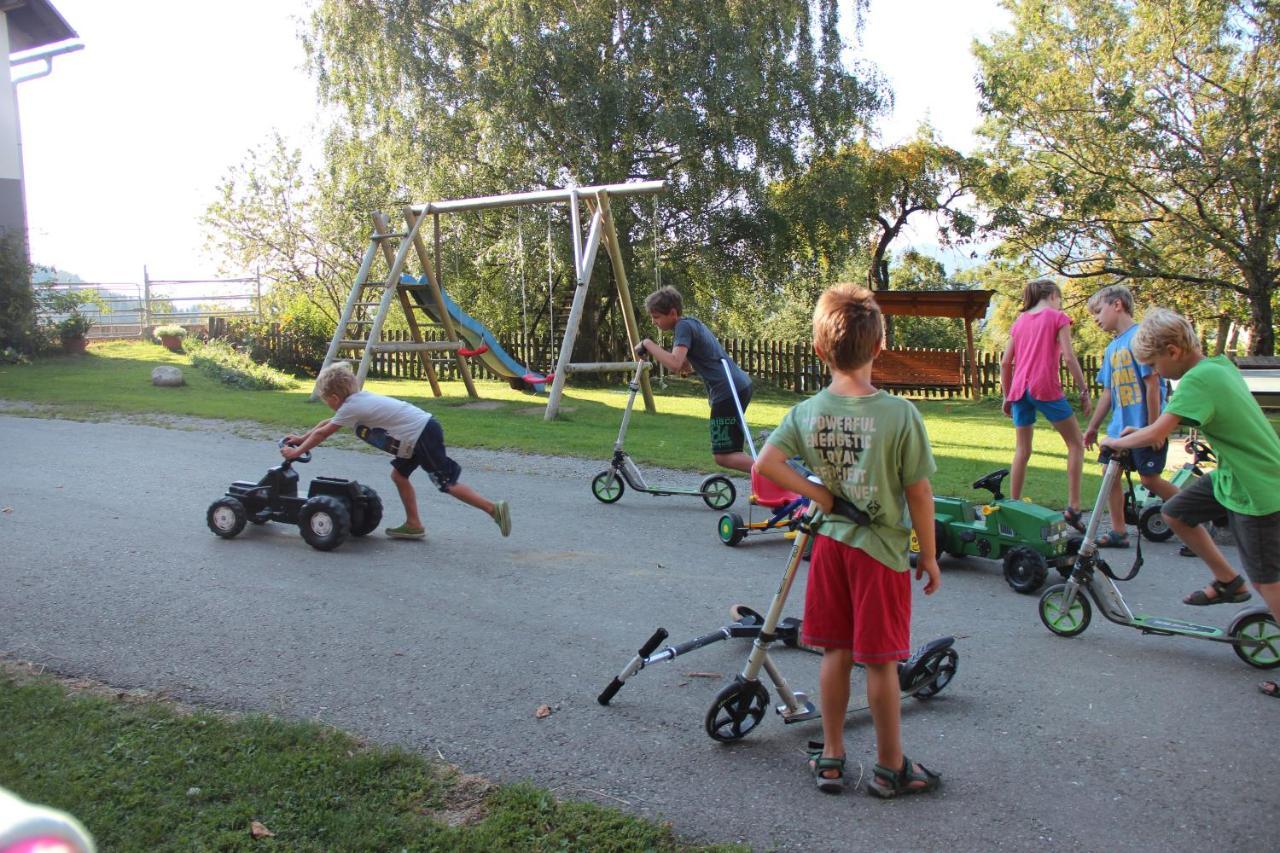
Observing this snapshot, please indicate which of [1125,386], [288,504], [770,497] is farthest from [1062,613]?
[288,504]

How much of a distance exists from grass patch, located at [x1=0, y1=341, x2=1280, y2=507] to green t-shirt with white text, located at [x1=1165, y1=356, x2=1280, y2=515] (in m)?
4.16

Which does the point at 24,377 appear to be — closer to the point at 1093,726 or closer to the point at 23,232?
the point at 23,232

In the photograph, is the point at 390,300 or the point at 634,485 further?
the point at 390,300

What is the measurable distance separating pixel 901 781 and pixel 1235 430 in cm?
236

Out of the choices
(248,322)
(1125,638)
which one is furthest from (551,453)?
(248,322)

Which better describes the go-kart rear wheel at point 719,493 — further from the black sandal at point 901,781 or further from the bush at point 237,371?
the bush at point 237,371

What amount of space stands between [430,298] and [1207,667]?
14602 millimetres

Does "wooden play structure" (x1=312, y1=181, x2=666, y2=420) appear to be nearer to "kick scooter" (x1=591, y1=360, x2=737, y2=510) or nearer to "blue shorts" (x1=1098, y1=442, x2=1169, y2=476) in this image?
"kick scooter" (x1=591, y1=360, x2=737, y2=510)

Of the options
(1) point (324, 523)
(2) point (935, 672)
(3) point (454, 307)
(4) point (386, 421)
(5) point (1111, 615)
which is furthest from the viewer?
(3) point (454, 307)

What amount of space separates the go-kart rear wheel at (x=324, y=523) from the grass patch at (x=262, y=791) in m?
3.04

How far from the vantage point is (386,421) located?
7496 mm

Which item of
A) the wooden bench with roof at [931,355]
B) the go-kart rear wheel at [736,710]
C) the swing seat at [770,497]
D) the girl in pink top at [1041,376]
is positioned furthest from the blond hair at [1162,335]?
the wooden bench with roof at [931,355]

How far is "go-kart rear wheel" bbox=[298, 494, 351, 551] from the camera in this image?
723cm

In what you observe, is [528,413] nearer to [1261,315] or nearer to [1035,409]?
[1035,409]
